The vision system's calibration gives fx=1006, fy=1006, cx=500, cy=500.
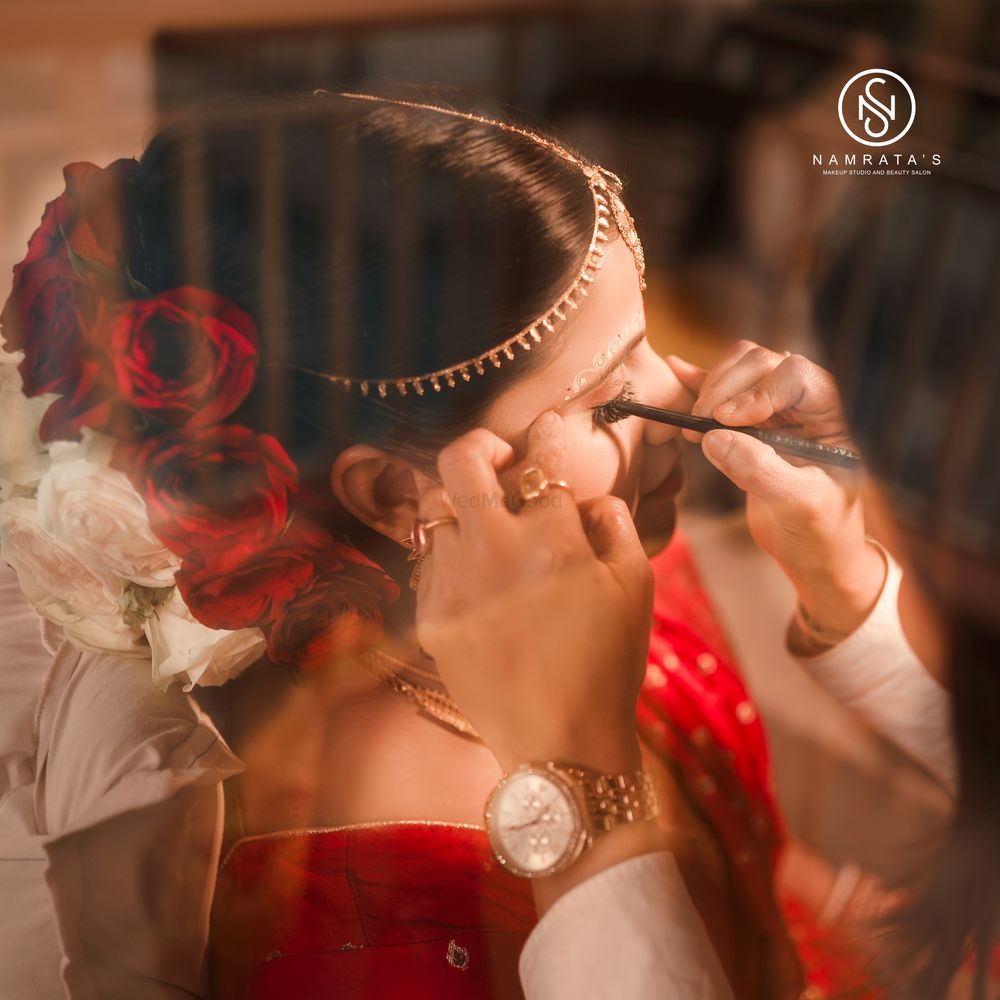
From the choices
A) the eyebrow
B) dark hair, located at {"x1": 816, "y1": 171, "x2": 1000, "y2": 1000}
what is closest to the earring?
the eyebrow

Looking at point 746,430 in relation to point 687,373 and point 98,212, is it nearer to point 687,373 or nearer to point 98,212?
point 687,373

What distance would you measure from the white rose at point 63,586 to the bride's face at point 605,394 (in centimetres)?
23

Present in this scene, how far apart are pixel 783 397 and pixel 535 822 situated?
0.88 ft

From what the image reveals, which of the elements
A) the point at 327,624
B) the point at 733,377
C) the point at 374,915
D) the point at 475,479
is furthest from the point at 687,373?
the point at 374,915

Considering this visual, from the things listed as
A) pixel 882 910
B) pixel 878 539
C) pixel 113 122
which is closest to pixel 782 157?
pixel 878 539

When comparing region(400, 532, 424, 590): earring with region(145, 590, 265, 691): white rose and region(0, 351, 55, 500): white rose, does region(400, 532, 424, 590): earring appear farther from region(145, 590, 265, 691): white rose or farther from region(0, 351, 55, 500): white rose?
region(0, 351, 55, 500): white rose

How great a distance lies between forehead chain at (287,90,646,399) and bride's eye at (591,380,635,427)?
0.06 meters

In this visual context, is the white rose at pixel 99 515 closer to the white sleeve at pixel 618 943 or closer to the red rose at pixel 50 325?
the red rose at pixel 50 325

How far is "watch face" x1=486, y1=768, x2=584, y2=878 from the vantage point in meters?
→ 0.52

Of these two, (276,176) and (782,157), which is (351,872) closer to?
(276,176)

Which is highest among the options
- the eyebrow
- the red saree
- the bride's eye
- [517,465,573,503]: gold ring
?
the eyebrow

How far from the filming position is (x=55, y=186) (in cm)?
53

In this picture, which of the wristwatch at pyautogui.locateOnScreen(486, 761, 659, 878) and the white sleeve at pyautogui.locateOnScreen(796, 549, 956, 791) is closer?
the wristwatch at pyautogui.locateOnScreen(486, 761, 659, 878)

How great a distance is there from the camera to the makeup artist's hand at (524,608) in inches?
20.5
